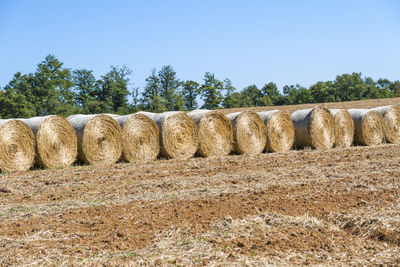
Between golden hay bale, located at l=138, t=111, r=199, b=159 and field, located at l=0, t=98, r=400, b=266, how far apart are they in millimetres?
3941

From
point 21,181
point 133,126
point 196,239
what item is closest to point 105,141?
point 133,126

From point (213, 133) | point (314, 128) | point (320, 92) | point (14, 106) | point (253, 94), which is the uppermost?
point (253, 94)

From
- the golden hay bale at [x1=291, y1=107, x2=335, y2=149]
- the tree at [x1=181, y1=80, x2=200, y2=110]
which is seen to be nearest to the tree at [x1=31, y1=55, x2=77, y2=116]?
the tree at [x1=181, y1=80, x2=200, y2=110]

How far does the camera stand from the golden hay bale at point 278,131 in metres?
15.1

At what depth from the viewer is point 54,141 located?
1121cm

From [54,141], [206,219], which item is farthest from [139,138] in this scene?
[206,219]

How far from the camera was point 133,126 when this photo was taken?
12586 millimetres

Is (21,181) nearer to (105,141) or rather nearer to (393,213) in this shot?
(105,141)

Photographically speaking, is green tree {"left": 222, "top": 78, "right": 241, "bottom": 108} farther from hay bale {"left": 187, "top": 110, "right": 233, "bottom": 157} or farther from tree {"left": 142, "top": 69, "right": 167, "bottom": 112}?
hay bale {"left": 187, "top": 110, "right": 233, "bottom": 157}

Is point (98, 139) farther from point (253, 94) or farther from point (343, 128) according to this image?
point (253, 94)

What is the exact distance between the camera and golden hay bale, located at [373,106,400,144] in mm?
18297

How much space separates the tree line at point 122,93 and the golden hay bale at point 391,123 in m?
43.0

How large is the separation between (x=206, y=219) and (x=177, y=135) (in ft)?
26.2

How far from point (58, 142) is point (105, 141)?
4.21 feet
